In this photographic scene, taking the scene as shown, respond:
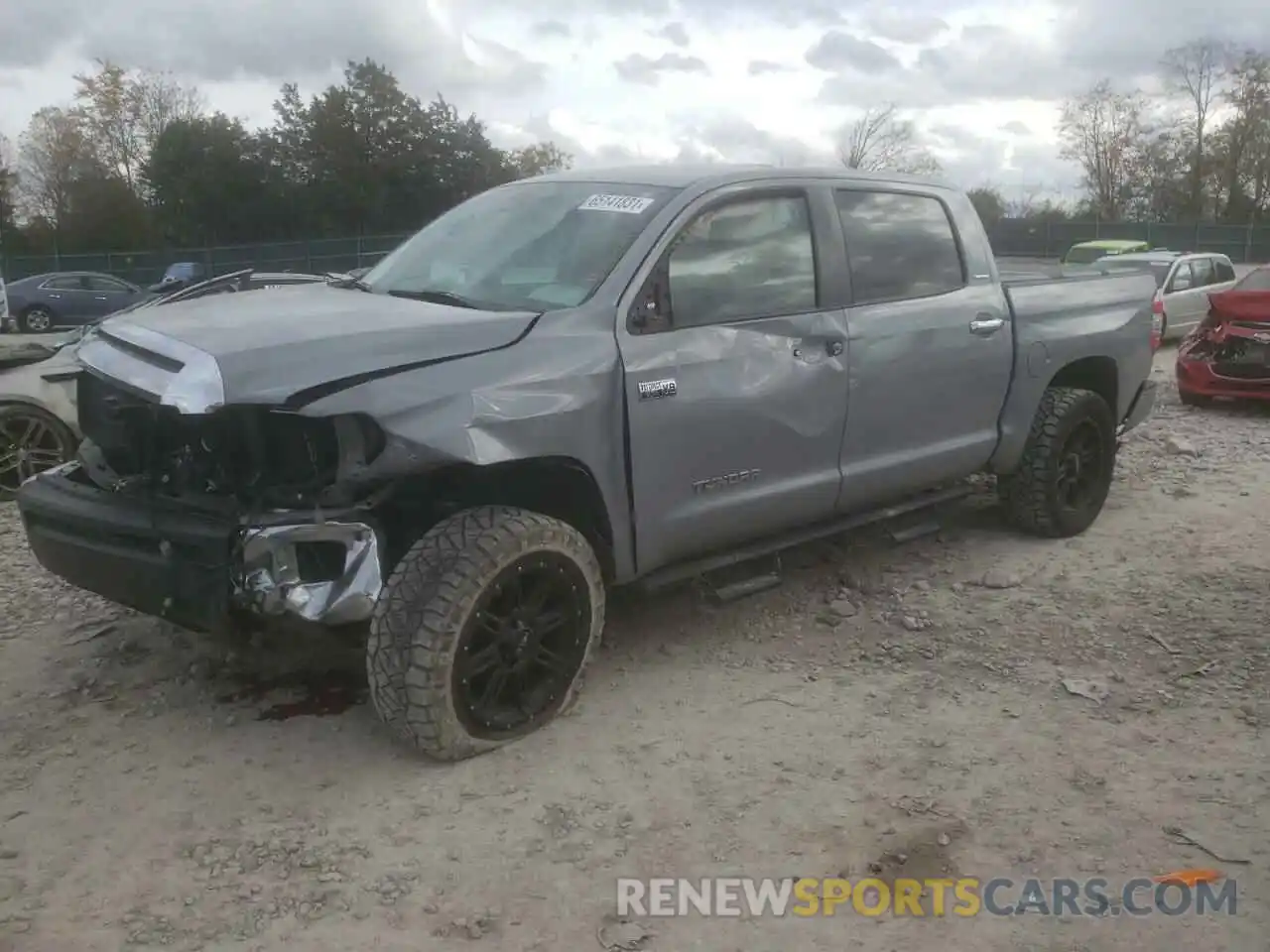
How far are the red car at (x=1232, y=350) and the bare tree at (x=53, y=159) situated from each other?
166ft

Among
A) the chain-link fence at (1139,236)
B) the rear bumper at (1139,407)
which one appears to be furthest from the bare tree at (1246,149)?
the rear bumper at (1139,407)

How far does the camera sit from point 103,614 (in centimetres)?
500

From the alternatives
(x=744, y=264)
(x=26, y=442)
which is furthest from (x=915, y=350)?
(x=26, y=442)

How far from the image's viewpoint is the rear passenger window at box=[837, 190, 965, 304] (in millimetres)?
4863

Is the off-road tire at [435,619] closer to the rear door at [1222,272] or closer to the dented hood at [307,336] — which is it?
the dented hood at [307,336]

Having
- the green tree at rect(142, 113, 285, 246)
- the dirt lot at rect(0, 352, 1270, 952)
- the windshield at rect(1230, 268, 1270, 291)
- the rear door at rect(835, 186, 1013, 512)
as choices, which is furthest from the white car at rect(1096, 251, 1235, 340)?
the green tree at rect(142, 113, 285, 246)

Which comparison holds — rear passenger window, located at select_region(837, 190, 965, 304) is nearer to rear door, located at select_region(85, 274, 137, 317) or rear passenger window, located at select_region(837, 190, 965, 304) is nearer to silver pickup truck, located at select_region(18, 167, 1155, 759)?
silver pickup truck, located at select_region(18, 167, 1155, 759)

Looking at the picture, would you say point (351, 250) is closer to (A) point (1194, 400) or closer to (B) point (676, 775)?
(A) point (1194, 400)

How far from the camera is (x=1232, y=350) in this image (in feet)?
32.4

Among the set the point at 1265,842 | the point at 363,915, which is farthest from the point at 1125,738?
the point at 363,915

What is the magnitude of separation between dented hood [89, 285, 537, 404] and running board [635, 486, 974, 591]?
1.10m

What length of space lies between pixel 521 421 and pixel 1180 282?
564 inches

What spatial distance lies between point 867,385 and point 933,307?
24.2 inches

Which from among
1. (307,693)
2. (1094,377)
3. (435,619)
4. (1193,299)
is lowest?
(307,693)
